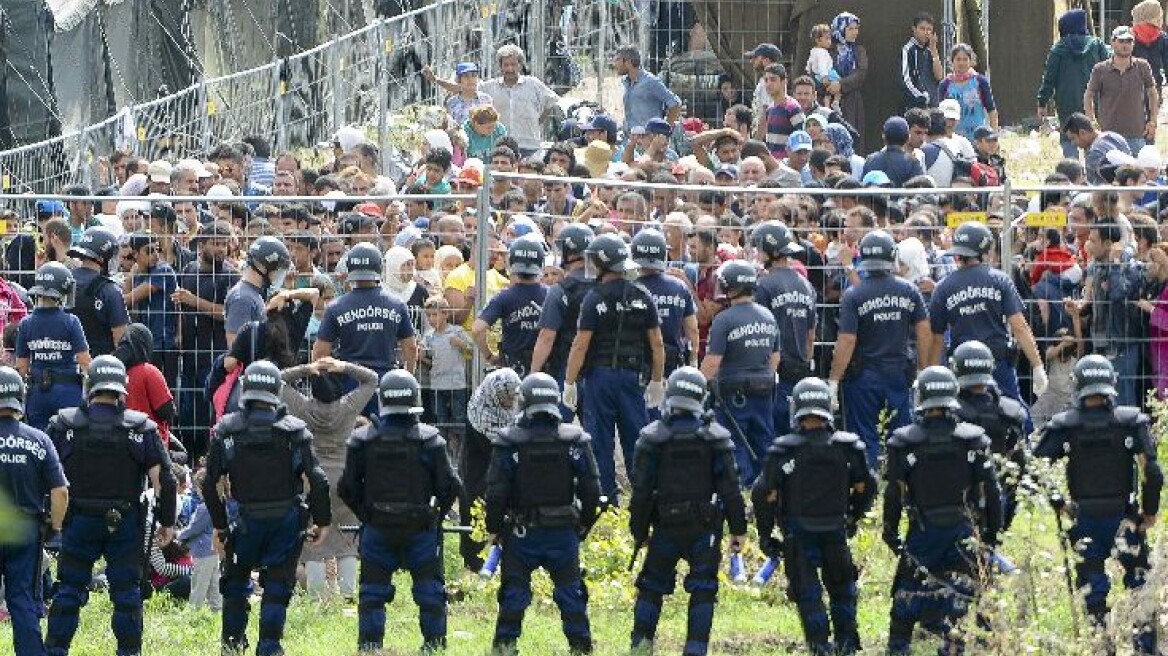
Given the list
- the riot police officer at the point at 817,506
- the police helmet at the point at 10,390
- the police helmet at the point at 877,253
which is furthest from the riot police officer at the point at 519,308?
the police helmet at the point at 10,390

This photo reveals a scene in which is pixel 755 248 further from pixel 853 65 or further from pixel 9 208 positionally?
pixel 853 65

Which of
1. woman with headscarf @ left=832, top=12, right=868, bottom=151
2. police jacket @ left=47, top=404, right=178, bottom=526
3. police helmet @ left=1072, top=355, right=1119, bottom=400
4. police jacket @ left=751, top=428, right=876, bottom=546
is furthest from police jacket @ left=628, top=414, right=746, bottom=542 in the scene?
woman with headscarf @ left=832, top=12, right=868, bottom=151

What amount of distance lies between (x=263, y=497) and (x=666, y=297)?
3.47 metres

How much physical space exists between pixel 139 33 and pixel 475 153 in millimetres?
4996

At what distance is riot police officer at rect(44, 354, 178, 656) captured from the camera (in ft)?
49.5

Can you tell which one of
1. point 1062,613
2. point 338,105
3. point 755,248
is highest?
point 338,105

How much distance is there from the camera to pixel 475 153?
2311cm

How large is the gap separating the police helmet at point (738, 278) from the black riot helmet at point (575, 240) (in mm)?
923

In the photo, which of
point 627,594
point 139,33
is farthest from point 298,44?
point 627,594

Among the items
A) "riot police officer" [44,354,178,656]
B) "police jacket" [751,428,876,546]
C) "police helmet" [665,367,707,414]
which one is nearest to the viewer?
"police helmet" [665,367,707,414]

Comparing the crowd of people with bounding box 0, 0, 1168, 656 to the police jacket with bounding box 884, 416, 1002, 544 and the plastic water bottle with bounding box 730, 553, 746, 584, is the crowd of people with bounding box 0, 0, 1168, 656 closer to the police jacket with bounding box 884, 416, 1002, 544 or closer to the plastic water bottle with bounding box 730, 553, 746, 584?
the police jacket with bounding box 884, 416, 1002, 544

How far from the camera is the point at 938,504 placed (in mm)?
14766

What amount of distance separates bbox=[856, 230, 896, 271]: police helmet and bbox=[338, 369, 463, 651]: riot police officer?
12.3 feet

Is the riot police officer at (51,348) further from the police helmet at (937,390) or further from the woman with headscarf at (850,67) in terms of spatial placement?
the woman with headscarf at (850,67)
